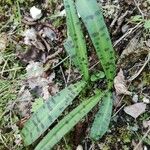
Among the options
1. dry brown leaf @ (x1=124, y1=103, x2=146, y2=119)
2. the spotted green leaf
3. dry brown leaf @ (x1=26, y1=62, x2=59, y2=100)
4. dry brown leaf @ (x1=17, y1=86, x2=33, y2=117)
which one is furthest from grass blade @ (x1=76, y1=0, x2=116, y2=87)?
dry brown leaf @ (x1=17, y1=86, x2=33, y2=117)

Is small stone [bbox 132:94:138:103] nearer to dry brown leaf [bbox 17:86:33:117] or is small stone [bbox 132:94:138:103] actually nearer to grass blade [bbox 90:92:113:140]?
grass blade [bbox 90:92:113:140]

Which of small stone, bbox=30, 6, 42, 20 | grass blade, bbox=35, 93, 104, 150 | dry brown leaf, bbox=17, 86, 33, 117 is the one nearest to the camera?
grass blade, bbox=35, 93, 104, 150

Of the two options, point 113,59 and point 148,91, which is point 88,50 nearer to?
point 113,59

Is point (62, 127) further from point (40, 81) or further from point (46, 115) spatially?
point (40, 81)

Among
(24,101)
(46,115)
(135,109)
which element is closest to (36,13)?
(24,101)

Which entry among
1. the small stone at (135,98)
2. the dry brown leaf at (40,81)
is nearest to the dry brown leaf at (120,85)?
the small stone at (135,98)

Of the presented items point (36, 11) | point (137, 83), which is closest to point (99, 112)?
point (137, 83)
